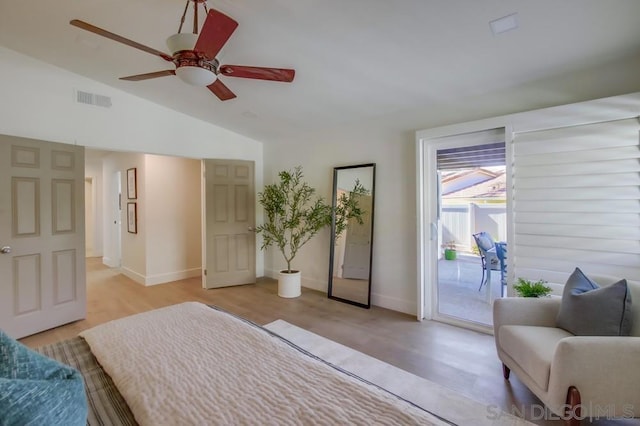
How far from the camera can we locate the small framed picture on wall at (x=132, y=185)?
5.09 m

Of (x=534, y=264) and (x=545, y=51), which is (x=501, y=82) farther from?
(x=534, y=264)

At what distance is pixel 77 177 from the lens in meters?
3.31

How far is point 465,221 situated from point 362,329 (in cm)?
169

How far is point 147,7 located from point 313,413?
3036 mm

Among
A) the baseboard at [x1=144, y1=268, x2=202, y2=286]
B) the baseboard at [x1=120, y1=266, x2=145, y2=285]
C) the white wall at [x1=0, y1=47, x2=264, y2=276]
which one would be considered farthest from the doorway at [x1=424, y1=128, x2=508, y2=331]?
the baseboard at [x1=120, y1=266, x2=145, y2=285]

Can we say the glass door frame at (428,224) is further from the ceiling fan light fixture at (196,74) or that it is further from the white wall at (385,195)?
the ceiling fan light fixture at (196,74)

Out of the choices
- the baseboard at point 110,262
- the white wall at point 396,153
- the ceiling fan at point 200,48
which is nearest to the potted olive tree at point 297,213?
the white wall at point 396,153

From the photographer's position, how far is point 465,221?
3.23 meters

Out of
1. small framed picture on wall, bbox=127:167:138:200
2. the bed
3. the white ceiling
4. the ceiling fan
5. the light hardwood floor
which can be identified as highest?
the white ceiling

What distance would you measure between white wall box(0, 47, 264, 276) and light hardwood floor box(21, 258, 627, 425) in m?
2.13

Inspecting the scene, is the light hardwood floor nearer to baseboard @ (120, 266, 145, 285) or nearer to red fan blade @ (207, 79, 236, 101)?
baseboard @ (120, 266, 145, 285)

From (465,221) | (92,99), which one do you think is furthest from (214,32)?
(465,221)

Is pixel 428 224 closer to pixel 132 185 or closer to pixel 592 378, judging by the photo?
pixel 592 378

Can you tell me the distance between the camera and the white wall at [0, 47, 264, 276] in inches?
116
